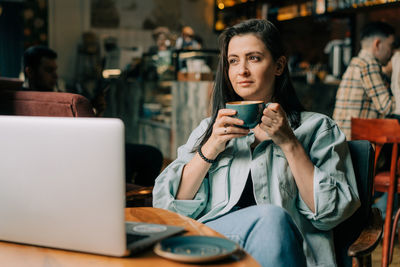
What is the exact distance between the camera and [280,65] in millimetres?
1815

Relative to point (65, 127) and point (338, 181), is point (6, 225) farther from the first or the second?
point (338, 181)

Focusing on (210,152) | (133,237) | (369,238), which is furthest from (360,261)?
(133,237)

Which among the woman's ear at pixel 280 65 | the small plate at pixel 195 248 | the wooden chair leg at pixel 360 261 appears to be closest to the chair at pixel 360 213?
the wooden chair leg at pixel 360 261

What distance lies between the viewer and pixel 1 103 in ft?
7.52

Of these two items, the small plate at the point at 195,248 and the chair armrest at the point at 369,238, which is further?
the chair armrest at the point at 369,238

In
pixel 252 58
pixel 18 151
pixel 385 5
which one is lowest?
pixel 18 151

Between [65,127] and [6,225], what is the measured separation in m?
0.29

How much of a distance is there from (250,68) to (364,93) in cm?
210

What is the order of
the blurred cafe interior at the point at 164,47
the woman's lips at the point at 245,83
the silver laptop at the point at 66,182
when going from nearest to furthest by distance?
the silver laptop at the point at 66,182
the woman's lips at the point at 245,83
the blurred cafe interior at the point at 164,47

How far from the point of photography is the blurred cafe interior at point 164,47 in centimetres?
551

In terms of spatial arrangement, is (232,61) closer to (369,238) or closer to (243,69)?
(243,69)

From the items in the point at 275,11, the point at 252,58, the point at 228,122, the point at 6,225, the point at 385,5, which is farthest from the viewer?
the point at 275,11

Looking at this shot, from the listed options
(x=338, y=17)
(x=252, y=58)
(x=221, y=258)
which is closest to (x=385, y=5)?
(x=338, y=17)

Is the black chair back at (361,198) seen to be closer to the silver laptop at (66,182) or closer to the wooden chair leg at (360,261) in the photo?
the wooden chair leg at (360,261)
